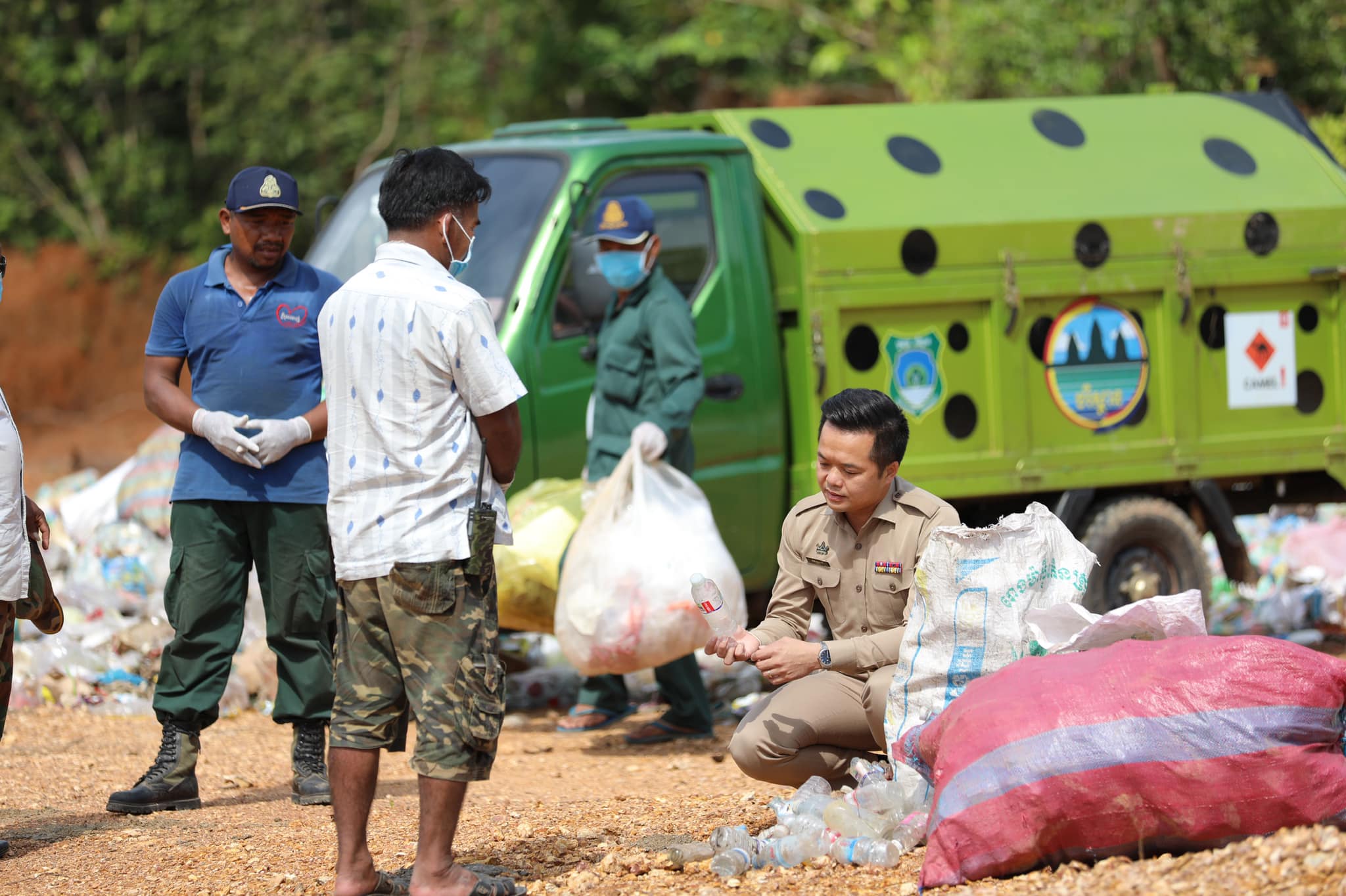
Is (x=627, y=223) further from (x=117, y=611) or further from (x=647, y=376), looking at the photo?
(x=117, y=611)

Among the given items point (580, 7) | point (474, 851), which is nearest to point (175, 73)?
point (580, 7)

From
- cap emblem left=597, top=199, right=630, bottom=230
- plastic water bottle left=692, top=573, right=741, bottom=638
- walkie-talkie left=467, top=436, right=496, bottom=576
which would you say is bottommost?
plastic water bottle left=692, top=573, right=741, bottom=638

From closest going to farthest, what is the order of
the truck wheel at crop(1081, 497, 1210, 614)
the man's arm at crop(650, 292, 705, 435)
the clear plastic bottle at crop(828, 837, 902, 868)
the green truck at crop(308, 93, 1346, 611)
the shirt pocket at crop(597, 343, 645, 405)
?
1. the clear plastic bottle at crop(828, 837, 902, 868)
2. the man's arm at crop(650, 292, 705, 435)
3. the shirt pocket at crop(597, 343, 645, 405)
4. the green truck at crop(308, 93, 1346, 611)
5. the truck wheel at crop(1081, 497, 1210, 614)

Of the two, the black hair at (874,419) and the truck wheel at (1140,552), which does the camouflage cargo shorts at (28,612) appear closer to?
the black hair at (874,419)

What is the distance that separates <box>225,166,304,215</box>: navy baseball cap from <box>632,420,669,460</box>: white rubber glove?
1484 mm

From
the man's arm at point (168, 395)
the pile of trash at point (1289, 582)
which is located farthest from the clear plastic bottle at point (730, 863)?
the pile of trash at point (1289, 582)

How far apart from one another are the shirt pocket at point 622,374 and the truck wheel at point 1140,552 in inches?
90.2

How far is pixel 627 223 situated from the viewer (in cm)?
614

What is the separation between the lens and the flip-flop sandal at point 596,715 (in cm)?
670

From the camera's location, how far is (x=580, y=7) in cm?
1939

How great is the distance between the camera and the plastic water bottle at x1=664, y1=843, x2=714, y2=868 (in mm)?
3986

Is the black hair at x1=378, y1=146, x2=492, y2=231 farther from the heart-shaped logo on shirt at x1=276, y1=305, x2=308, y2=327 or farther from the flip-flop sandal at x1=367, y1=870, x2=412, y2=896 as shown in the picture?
the flip-flop sandal at x1=367, y1=870, x2=412, y2=896

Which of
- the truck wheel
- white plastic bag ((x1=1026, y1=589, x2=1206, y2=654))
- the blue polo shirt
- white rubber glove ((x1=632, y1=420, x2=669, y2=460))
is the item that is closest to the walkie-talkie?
white plastic bag ((x1=1026, y1=589, x2=1206, y2=654))

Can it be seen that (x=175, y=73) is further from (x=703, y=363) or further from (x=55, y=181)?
(x=703, y=363)
